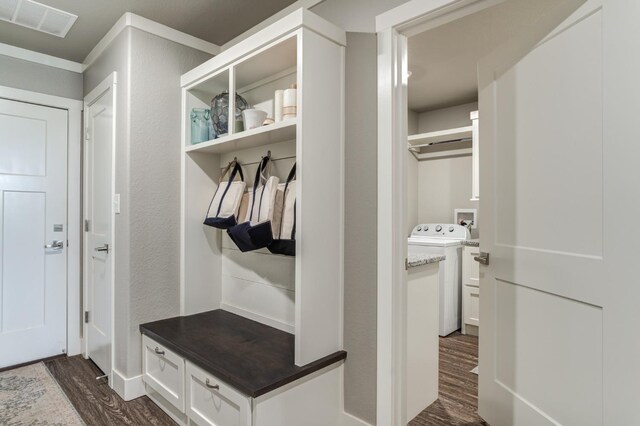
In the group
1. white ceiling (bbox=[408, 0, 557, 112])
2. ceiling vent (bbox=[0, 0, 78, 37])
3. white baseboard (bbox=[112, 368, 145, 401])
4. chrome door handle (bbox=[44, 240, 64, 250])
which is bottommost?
white baseboard (bbox=[112, 368, 145, 401])


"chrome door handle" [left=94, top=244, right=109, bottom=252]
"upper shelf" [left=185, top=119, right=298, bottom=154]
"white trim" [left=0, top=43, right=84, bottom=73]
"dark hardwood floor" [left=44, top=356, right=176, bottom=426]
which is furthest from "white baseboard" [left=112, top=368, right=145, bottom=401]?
"white trim" [left=0, top=43, right=84, bottom=73]

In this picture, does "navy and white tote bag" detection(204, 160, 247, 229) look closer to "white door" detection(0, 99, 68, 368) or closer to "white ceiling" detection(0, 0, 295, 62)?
"white ceiling" detection(0, 0, 295, 62)

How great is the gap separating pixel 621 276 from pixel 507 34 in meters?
1.94

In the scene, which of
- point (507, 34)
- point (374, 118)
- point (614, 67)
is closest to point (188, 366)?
point (374, 118)

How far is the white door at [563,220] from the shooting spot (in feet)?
4.02

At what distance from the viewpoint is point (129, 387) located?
2242mm

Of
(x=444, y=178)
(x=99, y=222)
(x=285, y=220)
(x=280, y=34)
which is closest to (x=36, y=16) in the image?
(x=99, y=222)

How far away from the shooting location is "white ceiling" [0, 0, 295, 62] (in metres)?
2.17

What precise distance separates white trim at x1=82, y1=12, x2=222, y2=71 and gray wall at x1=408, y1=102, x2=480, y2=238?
9.06 ft

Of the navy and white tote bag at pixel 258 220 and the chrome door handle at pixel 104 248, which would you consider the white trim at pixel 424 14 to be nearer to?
the navy and white tote bag at pixel 258 220

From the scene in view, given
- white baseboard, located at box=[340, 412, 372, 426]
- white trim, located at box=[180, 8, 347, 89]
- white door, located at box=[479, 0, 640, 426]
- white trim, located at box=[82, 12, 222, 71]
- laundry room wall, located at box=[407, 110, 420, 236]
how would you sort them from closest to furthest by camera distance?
white door, located at box=[479, 0, 640, 426] < white trim, located at box=[180, 8, 347, 89] < white baseboard, located at box=[340, 412, 372, 426] < white trim, located at box=[82, 12, 222, 71] < laundry room wall, located at box=[407, 110, 420, 236]

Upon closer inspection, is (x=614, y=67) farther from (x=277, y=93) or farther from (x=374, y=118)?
(x=277, y=93)

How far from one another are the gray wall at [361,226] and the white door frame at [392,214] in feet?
0.14

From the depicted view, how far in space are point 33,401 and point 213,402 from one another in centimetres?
138
